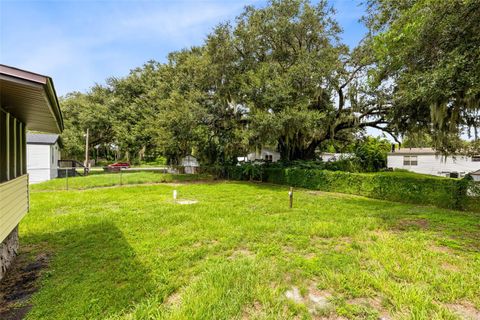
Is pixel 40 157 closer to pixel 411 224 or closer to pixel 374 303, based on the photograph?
pixel 374 303

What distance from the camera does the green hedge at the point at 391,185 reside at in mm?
7199

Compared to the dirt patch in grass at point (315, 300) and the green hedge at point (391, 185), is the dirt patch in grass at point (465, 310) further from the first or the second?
the green hedge at point (391, 185)

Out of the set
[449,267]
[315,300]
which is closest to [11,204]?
[315,300]

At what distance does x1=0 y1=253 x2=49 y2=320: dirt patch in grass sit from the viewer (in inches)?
95.3

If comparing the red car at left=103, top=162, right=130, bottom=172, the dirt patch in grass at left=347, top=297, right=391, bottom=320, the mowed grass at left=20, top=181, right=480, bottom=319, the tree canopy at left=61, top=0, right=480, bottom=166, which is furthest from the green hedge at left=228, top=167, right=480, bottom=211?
the red car at left=103, top=162, right=130, bottom=172

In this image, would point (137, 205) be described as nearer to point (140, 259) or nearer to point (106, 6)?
point (140, 259)

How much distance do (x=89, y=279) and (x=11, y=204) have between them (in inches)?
64.3

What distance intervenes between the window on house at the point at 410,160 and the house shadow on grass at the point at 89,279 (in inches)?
888

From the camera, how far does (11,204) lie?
3211 mm

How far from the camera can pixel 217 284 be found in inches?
105

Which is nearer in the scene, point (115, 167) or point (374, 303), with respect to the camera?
point (374, 303)

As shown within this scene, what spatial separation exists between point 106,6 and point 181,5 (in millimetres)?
2503

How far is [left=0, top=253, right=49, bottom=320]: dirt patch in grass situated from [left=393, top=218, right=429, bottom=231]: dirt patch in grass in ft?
20.4

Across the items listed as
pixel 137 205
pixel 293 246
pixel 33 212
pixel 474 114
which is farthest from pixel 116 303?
pixel 474 114
